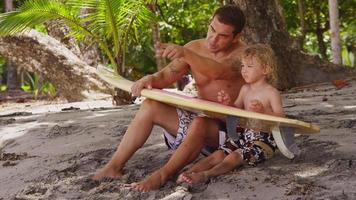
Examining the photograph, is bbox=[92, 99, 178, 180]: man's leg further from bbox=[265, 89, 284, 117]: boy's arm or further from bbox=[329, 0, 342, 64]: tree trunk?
bbox=[329, 0, 342, 64]: tree trunk

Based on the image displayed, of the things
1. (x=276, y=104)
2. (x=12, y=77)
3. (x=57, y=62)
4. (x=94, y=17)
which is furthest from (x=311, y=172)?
(x=12, y=77)

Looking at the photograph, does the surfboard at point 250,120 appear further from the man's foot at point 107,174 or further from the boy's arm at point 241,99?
the man's foot at point 107,174

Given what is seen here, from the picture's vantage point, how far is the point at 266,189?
2.85 metres

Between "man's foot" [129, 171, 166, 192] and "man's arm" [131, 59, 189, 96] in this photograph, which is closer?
"man's foot" [129, 171, 166, 192]

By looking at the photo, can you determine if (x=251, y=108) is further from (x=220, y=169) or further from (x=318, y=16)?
(x=318, y=16)

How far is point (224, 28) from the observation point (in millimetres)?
3295

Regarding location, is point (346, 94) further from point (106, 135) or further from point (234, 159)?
point (234, 159)

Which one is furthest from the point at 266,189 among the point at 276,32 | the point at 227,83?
the point at 276,32

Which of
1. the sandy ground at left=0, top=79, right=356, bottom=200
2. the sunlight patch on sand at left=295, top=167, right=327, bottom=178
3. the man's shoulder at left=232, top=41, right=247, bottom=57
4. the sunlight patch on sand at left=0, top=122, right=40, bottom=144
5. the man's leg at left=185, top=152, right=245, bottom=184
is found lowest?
the sunlight patch on sand at left=0, top=122, right=40, bottom=144

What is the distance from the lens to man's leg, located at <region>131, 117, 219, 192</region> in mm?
3080

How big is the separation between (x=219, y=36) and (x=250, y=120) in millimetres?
572

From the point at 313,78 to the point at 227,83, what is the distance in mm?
4884

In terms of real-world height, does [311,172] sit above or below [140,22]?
below

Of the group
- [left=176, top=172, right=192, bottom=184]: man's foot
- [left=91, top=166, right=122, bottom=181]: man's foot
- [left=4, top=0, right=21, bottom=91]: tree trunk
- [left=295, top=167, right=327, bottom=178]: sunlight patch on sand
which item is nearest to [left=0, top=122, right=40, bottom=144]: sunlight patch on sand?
[left=91, top=166, right=122, bottom=181]: man's foot
